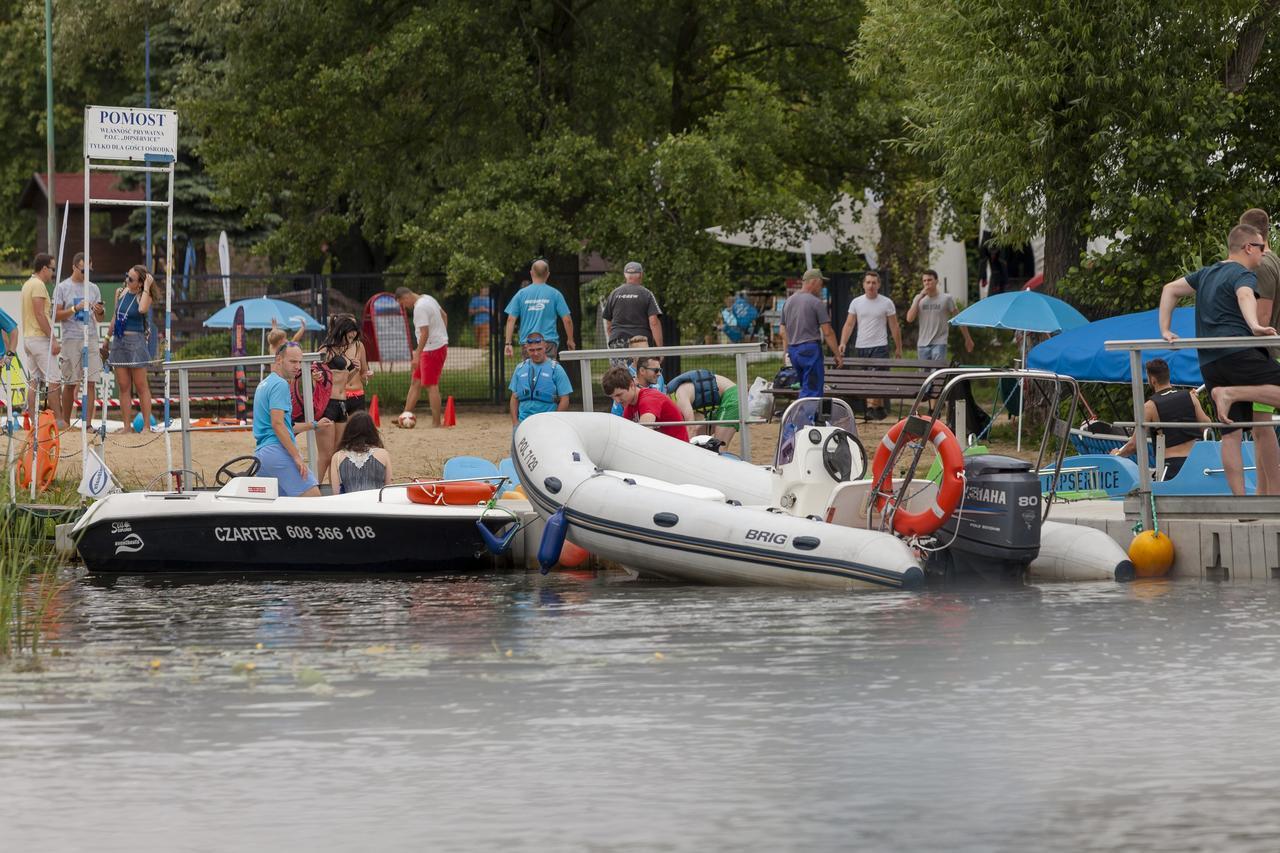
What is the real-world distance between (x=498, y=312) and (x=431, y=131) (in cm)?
248

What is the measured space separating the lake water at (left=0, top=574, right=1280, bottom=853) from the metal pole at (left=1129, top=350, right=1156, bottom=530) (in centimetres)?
82

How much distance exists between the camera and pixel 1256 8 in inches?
810

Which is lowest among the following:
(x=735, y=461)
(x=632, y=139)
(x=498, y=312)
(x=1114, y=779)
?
(x=1114, y=779)

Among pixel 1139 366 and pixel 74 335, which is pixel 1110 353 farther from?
pixel 74 335

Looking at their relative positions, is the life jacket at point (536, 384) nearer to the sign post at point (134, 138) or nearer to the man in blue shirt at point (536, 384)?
the man in blue shirt at point (536, 384)

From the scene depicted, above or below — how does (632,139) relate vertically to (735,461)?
above

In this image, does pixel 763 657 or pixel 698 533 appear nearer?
pixel 763 657

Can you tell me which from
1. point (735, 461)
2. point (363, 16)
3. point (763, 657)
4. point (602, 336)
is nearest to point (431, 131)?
point (363, 16)

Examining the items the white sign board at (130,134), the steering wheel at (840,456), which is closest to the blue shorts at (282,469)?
the white sign board at (130,134)

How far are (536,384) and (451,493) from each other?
7.51 ft

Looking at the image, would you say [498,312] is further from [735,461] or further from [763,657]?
[763,657]

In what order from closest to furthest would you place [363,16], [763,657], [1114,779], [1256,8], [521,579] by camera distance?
1. [1114,779]
2. [763,657]
3. [521,579]
4. [1256,8]
5. [363,16]

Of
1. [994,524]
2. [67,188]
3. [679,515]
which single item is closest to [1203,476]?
[994,524]

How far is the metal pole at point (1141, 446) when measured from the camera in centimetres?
1271
